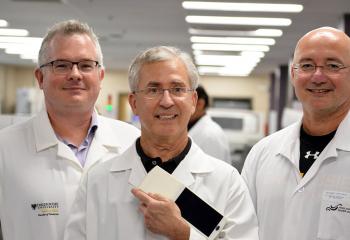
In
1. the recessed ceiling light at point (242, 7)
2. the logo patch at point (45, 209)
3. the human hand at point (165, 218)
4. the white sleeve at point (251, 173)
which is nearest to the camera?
the human hand at point (165, 218)

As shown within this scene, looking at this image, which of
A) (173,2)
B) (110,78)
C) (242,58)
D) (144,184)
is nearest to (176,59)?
(144,184)

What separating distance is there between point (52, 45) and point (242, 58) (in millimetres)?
8804

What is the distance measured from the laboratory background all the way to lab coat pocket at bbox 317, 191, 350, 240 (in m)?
1.74

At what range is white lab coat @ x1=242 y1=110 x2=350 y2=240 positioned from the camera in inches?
77.3

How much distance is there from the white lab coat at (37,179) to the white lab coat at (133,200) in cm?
18

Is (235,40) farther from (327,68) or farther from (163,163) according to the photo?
(163,163)

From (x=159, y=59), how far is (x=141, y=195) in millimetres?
456

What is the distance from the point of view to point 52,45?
1.96 metres

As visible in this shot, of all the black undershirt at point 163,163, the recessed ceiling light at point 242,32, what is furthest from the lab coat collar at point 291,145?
the recessed ceiling light at point 242,32

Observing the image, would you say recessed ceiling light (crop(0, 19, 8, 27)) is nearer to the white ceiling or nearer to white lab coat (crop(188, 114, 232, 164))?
the white ceiling

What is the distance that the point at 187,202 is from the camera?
1623mm

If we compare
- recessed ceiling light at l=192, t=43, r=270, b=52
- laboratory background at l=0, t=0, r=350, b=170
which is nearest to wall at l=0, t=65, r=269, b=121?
laboratory background at l=0, t=0, r=350, b=170

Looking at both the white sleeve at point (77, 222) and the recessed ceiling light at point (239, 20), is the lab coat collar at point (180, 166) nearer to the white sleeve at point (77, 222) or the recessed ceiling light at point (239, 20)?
the white sleeve at point (77, 222)

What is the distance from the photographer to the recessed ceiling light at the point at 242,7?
527 cm
